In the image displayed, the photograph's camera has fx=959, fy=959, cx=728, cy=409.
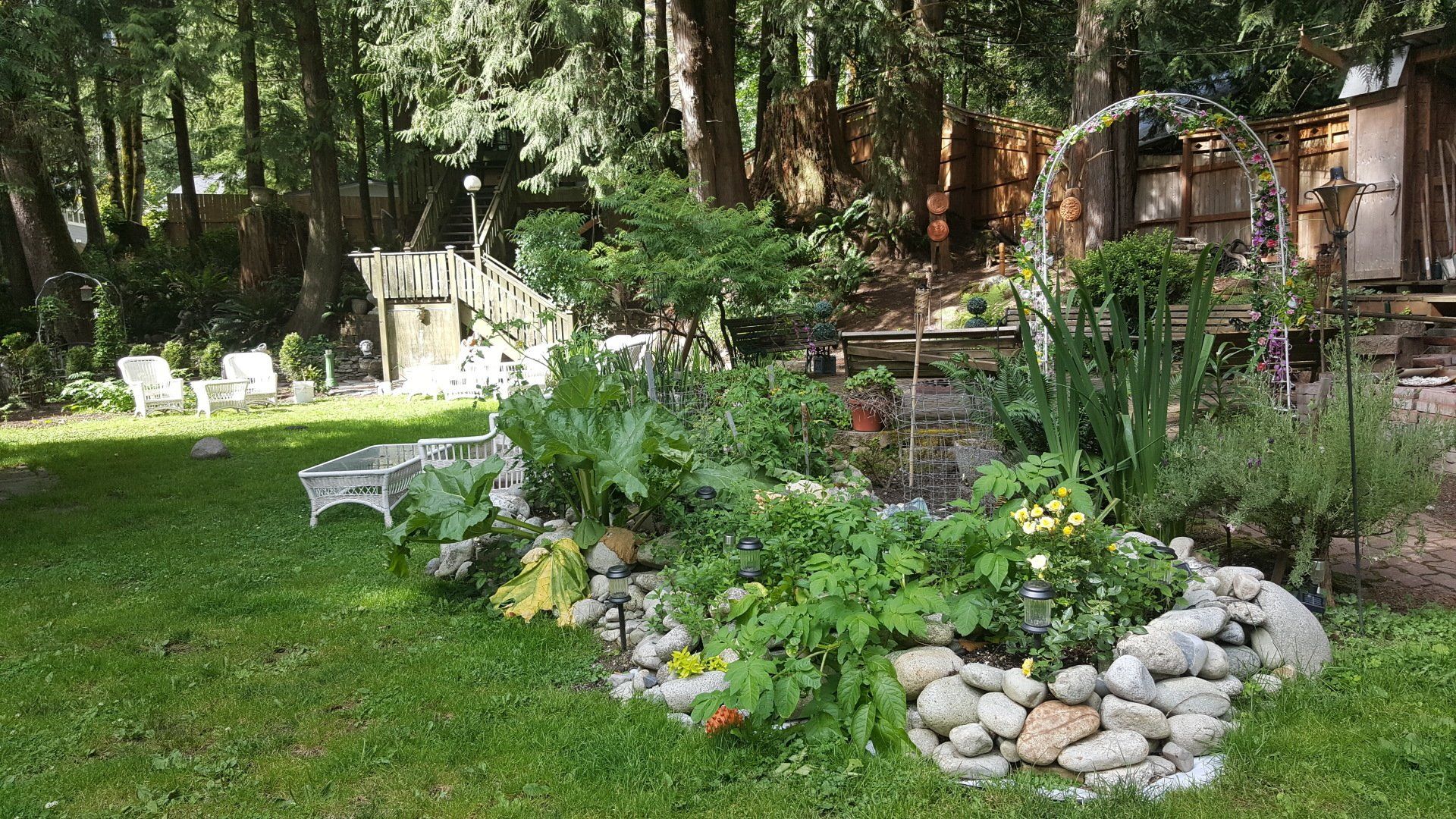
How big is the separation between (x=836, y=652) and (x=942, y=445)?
109 inches

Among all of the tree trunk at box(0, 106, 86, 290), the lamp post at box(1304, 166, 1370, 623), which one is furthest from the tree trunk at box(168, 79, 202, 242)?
the lamp post at box(1304, 166, 1370, 623)

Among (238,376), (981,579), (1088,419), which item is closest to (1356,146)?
(1088,419)

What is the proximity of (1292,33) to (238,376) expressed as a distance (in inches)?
588

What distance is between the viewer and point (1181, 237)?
13750 mm

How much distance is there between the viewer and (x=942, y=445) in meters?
5.81

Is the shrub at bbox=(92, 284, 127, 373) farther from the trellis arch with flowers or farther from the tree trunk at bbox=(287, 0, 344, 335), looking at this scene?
the trellis arch with flowers

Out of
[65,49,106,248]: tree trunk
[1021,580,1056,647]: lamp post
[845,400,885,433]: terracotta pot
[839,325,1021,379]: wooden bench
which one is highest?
[65,49,106,248]: tree trunk

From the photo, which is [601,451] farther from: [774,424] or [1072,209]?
[1072,209]

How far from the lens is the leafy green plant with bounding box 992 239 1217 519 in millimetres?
4348

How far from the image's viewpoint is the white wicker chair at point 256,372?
12703 mm


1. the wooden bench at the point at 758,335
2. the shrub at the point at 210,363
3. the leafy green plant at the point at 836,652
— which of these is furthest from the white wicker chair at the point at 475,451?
the shrub at the point at 210,363

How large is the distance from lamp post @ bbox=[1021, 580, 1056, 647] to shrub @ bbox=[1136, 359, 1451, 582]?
4.01ft

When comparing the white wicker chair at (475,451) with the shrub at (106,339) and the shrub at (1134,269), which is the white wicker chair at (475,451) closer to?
the shrub at (1134,269)

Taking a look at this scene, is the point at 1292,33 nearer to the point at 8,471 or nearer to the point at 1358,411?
the point at 1358,411
